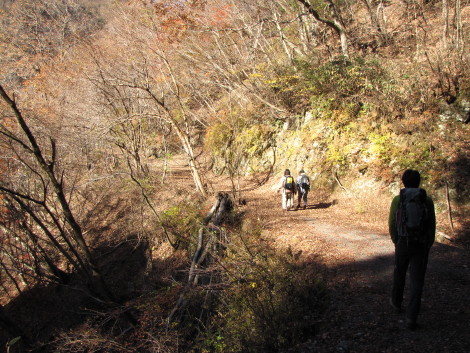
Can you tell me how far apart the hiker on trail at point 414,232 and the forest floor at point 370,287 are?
0.36m

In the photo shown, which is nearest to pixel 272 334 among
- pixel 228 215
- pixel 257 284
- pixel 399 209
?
pixel 257 284

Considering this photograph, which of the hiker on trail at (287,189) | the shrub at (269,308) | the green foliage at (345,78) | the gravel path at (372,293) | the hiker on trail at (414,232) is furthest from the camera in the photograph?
the green foliage at (345,78)

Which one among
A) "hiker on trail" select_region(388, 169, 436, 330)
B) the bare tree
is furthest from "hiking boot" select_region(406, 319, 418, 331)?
the bare tree

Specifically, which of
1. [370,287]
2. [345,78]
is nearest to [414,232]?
[370,287]

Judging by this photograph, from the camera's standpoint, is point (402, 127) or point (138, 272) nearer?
point (402, 127)

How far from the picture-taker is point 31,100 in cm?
1583

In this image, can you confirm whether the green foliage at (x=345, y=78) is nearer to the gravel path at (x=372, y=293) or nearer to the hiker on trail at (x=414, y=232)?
the gravel path at (x=372, y=293)

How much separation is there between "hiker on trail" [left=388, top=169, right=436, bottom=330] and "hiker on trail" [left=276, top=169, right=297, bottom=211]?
254 inches

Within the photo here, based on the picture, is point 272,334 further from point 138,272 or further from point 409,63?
point 409,63

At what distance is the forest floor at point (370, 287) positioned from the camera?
3.43 metres

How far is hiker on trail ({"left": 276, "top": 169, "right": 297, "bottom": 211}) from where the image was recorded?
9.95 metres

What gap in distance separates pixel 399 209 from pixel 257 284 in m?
2.93

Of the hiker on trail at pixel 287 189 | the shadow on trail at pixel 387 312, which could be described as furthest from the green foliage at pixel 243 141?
the shadow on trail at pixel 387 312

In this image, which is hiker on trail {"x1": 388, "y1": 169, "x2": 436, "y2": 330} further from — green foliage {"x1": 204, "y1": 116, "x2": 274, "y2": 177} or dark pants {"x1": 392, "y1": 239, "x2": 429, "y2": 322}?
green foliage {"x1": 204, "y1": 116, "x2": 274, "y2": 177}
